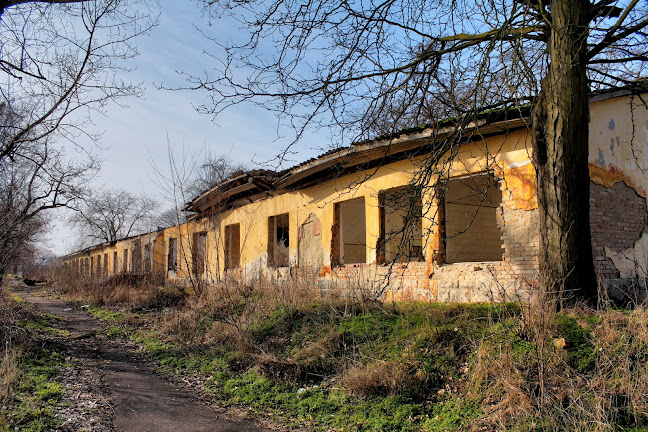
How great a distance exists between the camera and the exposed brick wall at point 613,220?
7766 millimetres

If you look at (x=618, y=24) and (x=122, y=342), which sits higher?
(x=618, y=24)

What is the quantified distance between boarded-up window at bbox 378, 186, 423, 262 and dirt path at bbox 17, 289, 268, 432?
287 centimetres

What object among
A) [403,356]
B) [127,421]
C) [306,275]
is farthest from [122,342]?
[403,356]

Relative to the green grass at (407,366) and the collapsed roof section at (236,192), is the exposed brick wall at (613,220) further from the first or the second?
the collapsed roof section at (236,192)

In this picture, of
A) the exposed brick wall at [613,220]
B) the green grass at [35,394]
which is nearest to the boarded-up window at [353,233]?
the exposed brick wall at [613,220]

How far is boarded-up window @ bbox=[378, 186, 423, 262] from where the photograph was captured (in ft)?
19.5

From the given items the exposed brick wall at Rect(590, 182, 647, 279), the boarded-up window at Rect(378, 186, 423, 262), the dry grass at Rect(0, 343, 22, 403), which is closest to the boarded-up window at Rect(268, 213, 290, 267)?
the boarded-up window at Rect(378, 186, 423, 262)

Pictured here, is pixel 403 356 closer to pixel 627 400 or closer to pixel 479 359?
pixel 479 359

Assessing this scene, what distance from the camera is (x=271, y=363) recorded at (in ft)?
21.8

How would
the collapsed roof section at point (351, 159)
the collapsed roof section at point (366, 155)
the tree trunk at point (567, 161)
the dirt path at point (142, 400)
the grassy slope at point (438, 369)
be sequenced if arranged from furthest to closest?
the collapsed roof section at point (351, 159) < the collapsed roof section at point (366, 155) < the tree trunk at point (567, 161) < the dirt path at point (142, 400) < the grassy slope at point (438, 369)

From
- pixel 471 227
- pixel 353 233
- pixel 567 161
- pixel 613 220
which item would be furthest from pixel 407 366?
pixel 353 233

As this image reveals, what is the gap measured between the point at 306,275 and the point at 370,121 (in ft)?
19.6

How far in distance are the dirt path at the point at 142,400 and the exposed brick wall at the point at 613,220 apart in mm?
6244

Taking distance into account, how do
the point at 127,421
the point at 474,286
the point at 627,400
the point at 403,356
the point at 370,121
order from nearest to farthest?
1. the point at 627,400
2. the point at 127,421
3. the point at 403,356
4. the point at 370,121
5. the point at 474,286
